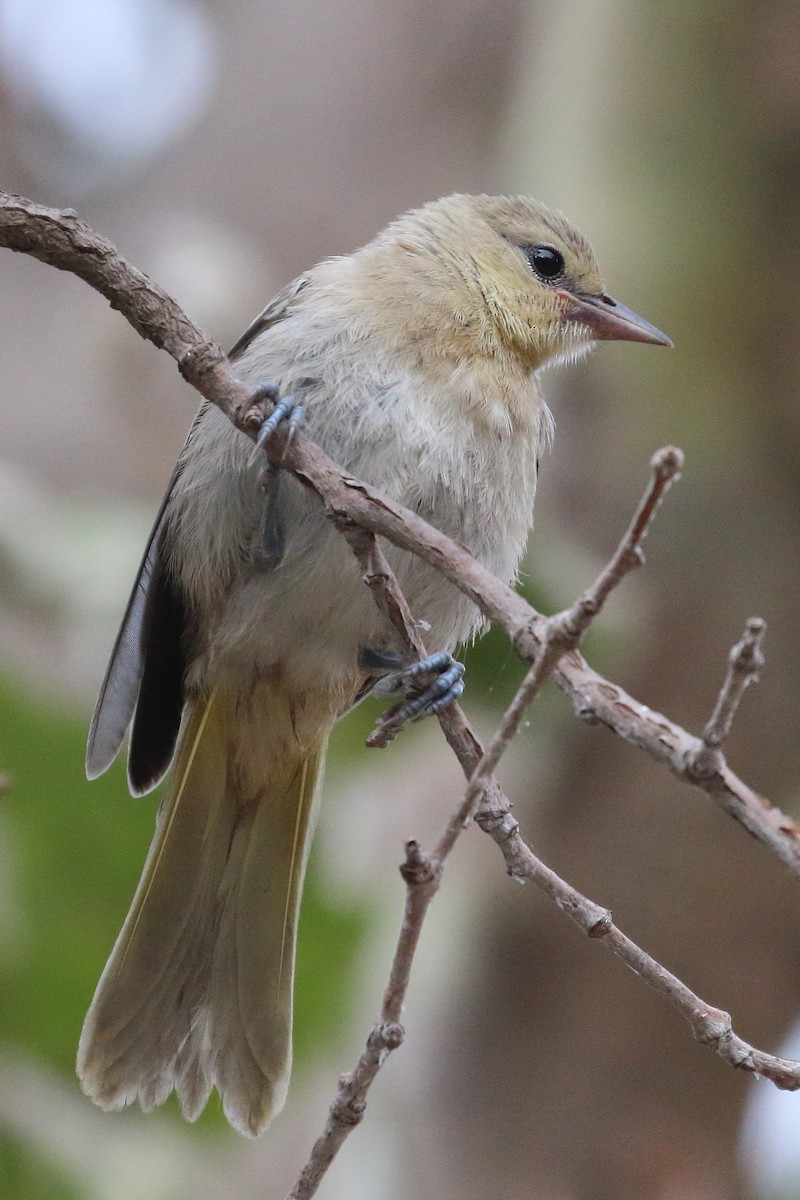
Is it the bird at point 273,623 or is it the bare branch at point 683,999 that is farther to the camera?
the bird at point 273,623

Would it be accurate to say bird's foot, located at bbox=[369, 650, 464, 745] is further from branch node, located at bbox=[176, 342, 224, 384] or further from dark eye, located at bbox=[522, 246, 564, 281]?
dark eye, located at bbox=[522, 246, 564, 281]

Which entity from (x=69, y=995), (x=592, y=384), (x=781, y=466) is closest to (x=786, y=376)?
(x=781, y=466)

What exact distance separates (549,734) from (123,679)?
1.88m

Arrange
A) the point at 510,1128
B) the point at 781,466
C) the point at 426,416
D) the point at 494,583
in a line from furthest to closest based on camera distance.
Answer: the point at 781,466
the point at 510,1128
the point at 426,416
the point at 494,583

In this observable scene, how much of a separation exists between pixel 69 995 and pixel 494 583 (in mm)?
1993

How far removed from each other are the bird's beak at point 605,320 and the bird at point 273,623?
0.20 m

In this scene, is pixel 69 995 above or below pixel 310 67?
below

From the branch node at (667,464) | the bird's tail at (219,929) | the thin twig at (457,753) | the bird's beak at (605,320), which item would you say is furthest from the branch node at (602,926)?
the bird's beak at (605,320)

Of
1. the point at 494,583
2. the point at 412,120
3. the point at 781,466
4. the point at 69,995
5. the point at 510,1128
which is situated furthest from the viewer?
the point at 412,120

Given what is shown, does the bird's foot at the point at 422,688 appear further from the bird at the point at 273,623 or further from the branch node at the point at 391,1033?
the branch node at the point at 391,1033

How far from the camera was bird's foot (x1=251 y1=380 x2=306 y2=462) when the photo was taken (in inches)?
95.1

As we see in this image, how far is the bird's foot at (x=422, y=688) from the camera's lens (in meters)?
2.85

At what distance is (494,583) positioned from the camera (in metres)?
2.02

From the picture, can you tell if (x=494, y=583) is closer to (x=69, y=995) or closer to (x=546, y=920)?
(x=69, y=995)
